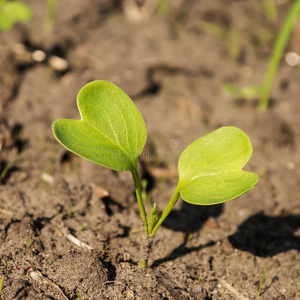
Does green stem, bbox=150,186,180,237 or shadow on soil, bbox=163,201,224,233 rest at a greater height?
green stem, bbox=150,186,180,237

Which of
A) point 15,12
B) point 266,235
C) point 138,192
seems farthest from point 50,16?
point 266,235

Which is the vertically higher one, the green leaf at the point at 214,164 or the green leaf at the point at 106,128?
the green leaf at the point at 106,128

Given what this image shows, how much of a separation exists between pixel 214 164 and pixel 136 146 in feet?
0.82

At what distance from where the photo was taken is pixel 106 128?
44.3 inches

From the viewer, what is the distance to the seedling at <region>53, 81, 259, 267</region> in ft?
3.50

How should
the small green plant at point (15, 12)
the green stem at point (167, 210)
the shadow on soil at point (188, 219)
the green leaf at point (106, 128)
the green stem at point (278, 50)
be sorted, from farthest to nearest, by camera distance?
1. the small green plant at point (15, 12)
2. the green stem at point (278, 50)
3. the shadow on soil at point (188, 219)
4. the green stem at point (167, 210)
5. the green leaf at point (106, 128)

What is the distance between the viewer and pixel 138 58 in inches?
94.4

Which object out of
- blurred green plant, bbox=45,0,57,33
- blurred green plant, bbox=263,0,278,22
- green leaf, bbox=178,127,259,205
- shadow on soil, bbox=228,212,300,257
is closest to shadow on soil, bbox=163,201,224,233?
shadow on soil, bbox=228,212,300,257

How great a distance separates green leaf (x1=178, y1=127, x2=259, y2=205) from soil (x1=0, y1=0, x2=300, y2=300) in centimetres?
38

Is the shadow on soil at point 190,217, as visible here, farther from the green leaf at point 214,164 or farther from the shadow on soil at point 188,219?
the green leaf at point 214,164

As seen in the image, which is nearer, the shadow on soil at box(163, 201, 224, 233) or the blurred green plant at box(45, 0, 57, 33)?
the shadow on soil at box(163, 201, 224, 233)

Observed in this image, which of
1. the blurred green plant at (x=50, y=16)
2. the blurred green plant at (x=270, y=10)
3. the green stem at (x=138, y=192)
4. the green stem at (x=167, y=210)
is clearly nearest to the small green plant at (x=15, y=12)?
the blurred green plant at (x=50, y=16)

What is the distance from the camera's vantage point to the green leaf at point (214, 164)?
1.09 metres

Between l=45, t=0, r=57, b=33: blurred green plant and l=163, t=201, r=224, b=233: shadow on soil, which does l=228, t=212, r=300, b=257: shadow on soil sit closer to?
l=163, t=201, r=224, b=233: shadow on soil
